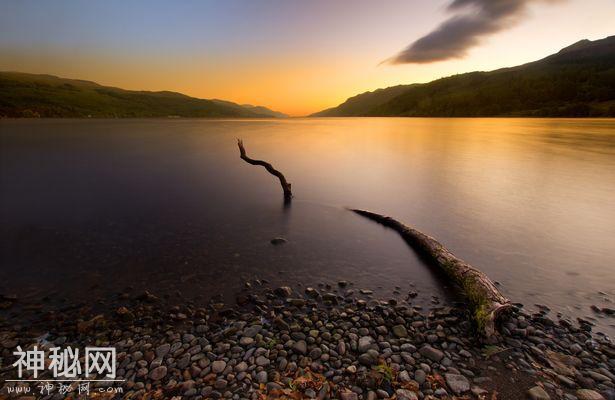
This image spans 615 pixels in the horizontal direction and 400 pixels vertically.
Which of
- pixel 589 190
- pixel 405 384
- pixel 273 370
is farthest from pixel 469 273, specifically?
pixel 589 190

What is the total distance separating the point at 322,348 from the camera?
21.8ft

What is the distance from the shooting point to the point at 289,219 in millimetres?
16562

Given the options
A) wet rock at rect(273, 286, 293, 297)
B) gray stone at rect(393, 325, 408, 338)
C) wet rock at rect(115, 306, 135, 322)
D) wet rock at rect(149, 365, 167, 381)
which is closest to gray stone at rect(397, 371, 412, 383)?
gray stone at rect(393, 325, 408, 338)

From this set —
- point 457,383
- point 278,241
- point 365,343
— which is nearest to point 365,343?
point 365,343

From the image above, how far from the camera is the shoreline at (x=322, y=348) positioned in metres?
5.59

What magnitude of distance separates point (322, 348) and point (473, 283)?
5.02m

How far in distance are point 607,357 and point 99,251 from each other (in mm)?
16351

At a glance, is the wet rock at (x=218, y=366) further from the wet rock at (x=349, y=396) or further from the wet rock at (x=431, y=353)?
the wet rock at (x=431, y=353)

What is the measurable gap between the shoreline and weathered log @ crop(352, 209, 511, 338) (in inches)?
15.6

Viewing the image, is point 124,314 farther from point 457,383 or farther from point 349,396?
point 457,383

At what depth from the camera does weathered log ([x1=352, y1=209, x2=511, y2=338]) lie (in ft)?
23.5

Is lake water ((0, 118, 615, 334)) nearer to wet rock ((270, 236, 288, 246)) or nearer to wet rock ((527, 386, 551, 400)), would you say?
wet rock ((270, 236, 288, 246))

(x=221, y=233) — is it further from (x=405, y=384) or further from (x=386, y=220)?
(x=405, y=384)

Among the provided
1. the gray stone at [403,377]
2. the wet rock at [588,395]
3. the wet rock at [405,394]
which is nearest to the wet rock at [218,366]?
the wet rock at [405,394]
